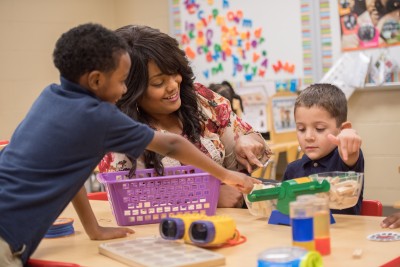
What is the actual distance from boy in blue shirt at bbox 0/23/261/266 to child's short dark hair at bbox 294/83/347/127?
820 millimetres

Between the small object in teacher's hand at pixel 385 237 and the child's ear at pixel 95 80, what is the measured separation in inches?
31.4

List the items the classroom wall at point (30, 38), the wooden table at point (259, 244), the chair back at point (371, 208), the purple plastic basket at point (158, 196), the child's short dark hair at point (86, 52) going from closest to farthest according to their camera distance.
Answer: the wooden table at point (259, 244)
the child's short dark hair at point (86, 52)
the purple plastic basket at point (158, 196)
the chair back at point (371, 208)
the classroom wall at point (30, 38)

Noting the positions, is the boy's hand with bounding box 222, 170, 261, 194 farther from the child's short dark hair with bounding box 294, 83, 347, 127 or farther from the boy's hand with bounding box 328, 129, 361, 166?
the child's short dark hair with bounding box 294, 83, 347, 127

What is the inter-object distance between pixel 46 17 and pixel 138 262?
4.69m

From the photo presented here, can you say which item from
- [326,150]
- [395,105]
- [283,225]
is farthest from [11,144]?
[395,105]

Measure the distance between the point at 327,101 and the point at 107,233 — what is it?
0.94 metres

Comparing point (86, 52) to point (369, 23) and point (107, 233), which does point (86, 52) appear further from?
point (369, 23)

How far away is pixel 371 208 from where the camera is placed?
206 centimetres

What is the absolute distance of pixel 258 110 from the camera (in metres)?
5.10

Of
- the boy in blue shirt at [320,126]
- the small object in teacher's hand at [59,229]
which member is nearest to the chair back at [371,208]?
the boy in blue shirt at [320,126]

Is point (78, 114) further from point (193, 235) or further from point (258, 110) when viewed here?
point (258, 110)

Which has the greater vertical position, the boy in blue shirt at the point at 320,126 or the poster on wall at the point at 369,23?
the poster on wall at the point at 369,23

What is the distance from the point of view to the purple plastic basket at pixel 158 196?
1918 mm

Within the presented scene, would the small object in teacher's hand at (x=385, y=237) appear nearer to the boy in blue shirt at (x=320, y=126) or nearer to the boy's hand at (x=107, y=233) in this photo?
the boy in blue shirt at (x=320, y=126)
